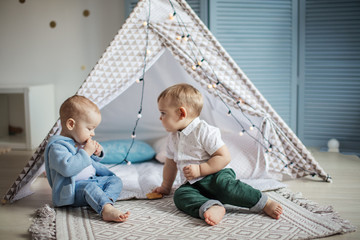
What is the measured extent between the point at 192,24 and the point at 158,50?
0.24 meters

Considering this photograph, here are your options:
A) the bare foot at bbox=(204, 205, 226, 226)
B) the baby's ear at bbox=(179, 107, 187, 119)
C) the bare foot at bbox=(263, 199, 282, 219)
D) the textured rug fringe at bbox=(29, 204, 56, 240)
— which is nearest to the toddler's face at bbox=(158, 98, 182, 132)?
the baby's ear at bbox=(179, 107, 187, 119)

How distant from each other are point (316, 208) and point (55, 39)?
117 inches

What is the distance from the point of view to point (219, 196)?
2.04 meters

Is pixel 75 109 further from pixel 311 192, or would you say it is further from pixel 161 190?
pixel 311 192

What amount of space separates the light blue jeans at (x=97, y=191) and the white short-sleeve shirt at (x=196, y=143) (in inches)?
13.2

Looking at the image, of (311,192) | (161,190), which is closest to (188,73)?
(161,190)

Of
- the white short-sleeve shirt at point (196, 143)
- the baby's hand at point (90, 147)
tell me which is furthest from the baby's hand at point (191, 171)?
the baby's hand at point (90, 147)

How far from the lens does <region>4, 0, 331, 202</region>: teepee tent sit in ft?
8.09

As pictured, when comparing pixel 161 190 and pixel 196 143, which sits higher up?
pixel 196 143

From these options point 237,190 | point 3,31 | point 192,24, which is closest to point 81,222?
point 237,190

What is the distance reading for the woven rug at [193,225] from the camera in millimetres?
1785

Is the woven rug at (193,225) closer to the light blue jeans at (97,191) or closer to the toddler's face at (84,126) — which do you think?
the light blue jeans at (97,191)

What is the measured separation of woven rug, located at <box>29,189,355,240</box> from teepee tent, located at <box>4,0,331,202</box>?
54 cm

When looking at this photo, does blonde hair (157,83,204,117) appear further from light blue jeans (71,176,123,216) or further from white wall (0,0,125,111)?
white wall (0,0,125,111)
